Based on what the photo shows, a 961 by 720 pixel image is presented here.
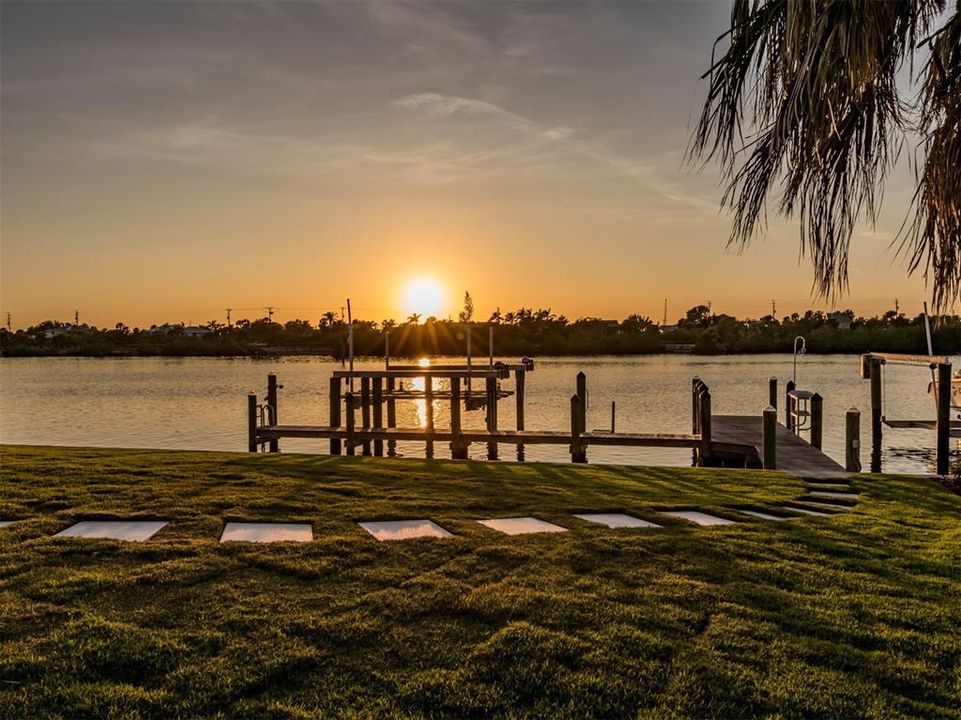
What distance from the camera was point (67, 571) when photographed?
14.7 ft

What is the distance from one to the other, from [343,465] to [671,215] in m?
9.30

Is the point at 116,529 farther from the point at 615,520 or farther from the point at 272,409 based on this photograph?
the point at 272,409

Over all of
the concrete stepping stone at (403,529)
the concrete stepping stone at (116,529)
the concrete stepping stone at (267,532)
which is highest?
the concrete stepping stone at (116,529)

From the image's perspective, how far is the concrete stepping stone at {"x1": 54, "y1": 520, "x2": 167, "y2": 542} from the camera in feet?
17.4

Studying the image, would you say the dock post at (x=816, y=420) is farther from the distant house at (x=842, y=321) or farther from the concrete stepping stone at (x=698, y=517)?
the distant house at (x=842, y=321)

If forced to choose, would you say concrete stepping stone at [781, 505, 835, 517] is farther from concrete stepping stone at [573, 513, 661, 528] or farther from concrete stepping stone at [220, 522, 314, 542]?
concrete stepping stone at [220, 522, 314, 542]

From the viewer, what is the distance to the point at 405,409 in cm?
3894

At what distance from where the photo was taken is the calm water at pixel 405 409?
22.8 metres

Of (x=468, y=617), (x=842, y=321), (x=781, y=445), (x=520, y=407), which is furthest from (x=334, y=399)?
(x=842, y=321)

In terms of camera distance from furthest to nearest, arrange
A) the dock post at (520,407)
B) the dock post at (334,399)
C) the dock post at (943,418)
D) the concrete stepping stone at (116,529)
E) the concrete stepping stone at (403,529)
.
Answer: the dock post at (520,407)
the dock post at (334,399)
the dock post at (943,418)
the concrete stepping stone at (403,529)
the concrete stepping stone at (116,529)

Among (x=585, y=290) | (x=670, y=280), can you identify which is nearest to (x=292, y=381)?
(x=585, y=290)

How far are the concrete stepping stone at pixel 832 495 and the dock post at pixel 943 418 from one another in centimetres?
663

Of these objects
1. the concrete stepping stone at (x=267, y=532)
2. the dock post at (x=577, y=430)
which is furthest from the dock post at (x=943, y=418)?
the concrete stepping stone at (x=267, y=532)

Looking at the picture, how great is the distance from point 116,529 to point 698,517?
5.01m
